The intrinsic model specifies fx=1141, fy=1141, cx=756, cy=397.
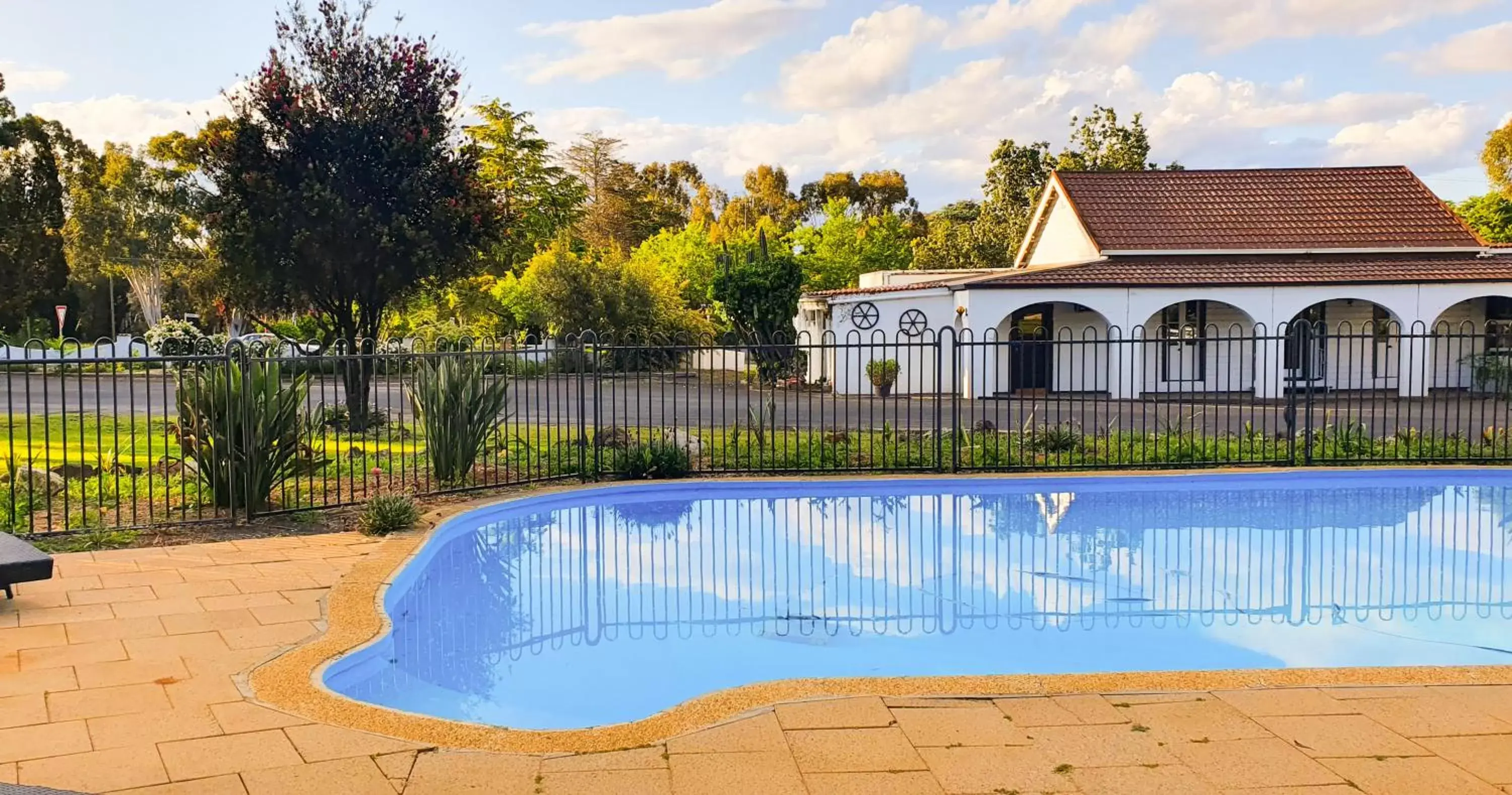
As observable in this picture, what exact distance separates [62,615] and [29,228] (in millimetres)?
41675

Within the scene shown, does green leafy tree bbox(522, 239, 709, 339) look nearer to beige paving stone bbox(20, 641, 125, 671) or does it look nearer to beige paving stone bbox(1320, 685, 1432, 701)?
beige paving stone bbox(20, 641, 125, 671)

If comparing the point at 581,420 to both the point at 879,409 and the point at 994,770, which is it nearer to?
the point at 994,770

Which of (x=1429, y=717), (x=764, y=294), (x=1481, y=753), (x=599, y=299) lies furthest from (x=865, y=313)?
(x=1481, y=753)

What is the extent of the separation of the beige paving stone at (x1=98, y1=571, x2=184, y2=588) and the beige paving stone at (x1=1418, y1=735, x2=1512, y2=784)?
21.7ft

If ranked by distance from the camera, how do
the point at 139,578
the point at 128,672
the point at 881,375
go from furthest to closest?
the point at 881,375 < the point at 139,578 < the point at 128,672

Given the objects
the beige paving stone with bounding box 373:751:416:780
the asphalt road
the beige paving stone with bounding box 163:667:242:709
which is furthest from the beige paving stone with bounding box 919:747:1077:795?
the asphalt road

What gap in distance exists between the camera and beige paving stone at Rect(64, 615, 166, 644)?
568cm

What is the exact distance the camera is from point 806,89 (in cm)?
2452

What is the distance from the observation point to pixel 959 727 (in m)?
4.40

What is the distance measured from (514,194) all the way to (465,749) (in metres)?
37.9

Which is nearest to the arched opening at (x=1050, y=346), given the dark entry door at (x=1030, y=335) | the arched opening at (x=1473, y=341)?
the dark entry door at (x=1030, y=335)

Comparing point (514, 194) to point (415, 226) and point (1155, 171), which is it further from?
point (415, 226)

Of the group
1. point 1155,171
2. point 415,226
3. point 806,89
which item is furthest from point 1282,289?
point 415,226

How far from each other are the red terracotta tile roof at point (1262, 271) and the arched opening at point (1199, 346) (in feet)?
2.42
